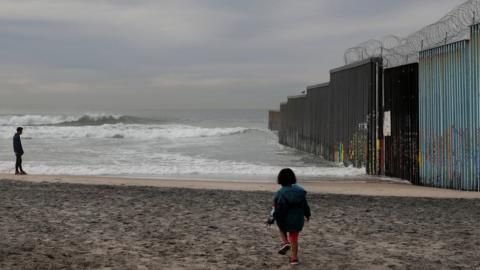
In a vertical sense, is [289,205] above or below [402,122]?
below

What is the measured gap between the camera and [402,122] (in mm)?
15195

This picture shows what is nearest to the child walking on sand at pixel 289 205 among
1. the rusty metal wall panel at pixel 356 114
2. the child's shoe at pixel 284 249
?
the child's shoe at pixel 284 249

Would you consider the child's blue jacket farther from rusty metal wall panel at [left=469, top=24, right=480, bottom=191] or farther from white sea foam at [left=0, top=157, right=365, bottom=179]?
white sea foam at [left=0, top=157, right=365, bottom=179]

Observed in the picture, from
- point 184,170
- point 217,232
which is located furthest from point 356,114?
point 217,232

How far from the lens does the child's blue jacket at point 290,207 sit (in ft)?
19.7

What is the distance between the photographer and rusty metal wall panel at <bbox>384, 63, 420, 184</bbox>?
14578 mm

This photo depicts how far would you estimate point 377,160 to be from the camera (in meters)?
16.7

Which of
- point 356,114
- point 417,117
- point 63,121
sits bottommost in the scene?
point 417,117

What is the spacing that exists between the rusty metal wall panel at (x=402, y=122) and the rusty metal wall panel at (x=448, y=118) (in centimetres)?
42

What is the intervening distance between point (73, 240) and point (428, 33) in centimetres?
1067

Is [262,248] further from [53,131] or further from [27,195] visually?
[53,131]

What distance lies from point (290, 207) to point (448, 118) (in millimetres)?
8296

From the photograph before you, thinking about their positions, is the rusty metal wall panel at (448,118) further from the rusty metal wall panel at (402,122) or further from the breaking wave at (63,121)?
the breaking wave at (63,121)

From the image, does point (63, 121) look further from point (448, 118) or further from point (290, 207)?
point (290, 207)
